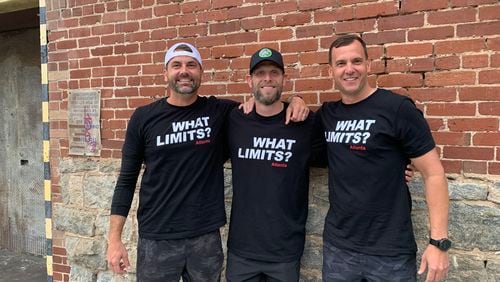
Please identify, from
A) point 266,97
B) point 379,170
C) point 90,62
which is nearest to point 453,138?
point 379,170

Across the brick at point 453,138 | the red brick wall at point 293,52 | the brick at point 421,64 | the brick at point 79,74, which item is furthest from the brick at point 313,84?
the brick at point 79,74

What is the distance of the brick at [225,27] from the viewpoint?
324cm

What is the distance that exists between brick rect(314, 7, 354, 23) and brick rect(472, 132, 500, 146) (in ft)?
3.36

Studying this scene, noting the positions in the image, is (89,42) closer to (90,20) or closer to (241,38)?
(90,20)

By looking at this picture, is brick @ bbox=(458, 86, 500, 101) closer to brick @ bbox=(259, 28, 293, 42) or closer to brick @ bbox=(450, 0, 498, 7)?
brick @ bbox=(450, 0, 498, 7)

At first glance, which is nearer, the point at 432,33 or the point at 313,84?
the point at 432,33

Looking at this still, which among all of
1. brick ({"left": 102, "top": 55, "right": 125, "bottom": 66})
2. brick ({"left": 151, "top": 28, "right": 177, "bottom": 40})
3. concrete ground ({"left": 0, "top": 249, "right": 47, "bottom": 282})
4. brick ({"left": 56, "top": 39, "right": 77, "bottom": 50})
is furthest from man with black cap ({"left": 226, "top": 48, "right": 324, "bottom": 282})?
concrete ground ({"left": 0, "top": 249, "right": 47, "bottom": 282})

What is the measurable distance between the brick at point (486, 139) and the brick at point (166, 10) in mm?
Result: 2230

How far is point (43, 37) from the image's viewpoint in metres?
4.06

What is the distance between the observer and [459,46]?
2.56 m

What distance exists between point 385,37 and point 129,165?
1.75m

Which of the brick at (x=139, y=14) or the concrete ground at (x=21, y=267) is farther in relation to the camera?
the concrete ground at (x=21, y=267)

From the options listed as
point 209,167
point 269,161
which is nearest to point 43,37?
point 209,167

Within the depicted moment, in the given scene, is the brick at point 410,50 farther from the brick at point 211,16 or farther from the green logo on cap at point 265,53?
the brick at point 211,16
